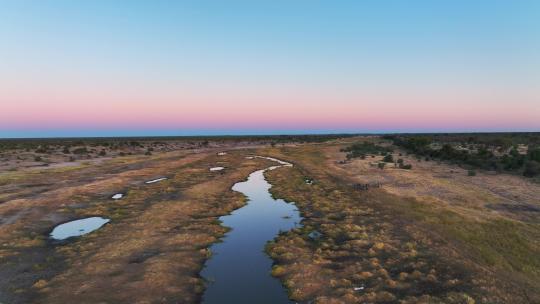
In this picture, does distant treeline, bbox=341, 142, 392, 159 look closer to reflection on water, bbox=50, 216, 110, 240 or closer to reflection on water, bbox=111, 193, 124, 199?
reflection on water, bbox=111, 193, 124, 199

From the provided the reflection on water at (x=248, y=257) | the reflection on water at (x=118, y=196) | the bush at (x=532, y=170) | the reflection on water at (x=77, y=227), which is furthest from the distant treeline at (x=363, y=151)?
the reflection on water at (x=77, y=227)

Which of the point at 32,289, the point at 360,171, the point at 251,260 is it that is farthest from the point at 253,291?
the point at 360,171

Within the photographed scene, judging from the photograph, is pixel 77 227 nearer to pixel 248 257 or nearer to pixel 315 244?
pixel 248 257

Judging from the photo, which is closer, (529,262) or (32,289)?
(32,289)

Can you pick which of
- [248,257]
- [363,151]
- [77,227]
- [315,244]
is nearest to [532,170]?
[315,244]

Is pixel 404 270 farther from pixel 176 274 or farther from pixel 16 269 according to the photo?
pixel 16 269

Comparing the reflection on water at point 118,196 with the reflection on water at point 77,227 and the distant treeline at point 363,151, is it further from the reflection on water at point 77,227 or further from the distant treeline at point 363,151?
the distant treeline at point 363,151

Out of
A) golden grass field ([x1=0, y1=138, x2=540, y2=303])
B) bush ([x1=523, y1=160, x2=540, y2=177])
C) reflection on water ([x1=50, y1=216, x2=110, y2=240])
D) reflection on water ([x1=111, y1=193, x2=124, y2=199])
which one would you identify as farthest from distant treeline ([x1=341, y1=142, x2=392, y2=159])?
reflection on water ([x1=50, y1=216, x2=110, y2=240])
